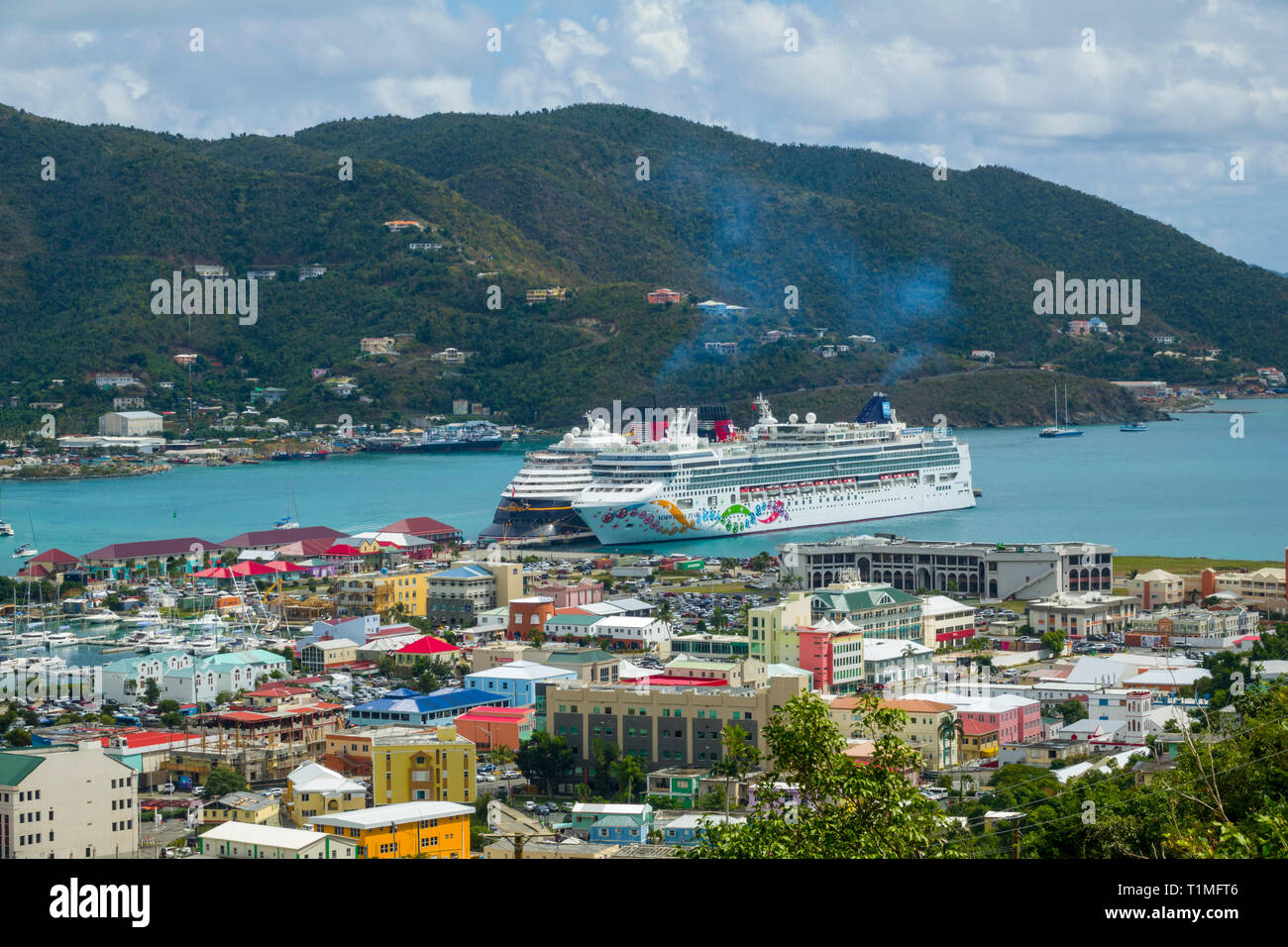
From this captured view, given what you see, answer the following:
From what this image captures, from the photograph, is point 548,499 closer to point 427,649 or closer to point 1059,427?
point 427,649

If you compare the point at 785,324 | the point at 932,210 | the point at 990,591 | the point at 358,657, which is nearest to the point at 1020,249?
the point at 932,210

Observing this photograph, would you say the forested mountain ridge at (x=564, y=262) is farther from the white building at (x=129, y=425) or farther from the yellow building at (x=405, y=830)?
the yellow building at (x=405, y=830)

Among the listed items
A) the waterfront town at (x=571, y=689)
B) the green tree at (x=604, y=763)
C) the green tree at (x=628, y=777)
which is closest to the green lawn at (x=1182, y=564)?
the waterfront town at (x=571, y=689)

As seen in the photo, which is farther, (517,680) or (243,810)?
(517,680)

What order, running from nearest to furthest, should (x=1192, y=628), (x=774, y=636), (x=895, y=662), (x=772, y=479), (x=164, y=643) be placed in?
1. (x=774, y=636)
2. (x=895, y=662)
3. (x=1192, y=628)
4. (x=164, y=643)
5. (x=772, y=479)

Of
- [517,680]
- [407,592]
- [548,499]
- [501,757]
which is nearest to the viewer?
[501,757]
